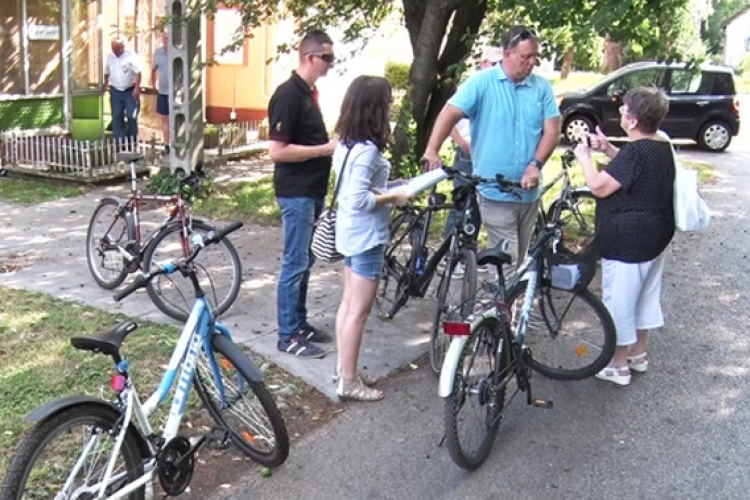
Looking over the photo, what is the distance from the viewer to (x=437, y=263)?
546cm

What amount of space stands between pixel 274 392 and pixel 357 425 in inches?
22.5

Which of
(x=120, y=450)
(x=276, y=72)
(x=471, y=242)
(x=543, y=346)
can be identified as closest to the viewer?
(x=120, y=450)

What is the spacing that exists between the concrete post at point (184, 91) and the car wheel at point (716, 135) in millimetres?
10659

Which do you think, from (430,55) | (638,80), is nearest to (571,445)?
(430,55)

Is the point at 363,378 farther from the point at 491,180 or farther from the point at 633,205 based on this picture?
the point at 633,205

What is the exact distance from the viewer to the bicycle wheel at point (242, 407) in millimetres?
3854

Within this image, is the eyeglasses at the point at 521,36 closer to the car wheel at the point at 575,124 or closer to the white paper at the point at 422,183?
the white paper at the point at 422,183

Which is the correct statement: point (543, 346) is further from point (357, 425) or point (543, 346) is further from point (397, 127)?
point (397, 127)

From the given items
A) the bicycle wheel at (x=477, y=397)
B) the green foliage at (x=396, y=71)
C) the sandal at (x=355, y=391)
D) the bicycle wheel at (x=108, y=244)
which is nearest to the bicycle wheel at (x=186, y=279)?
the bicycle wheel at (x=108, y=244)

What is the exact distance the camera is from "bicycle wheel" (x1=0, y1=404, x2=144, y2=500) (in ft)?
9.89

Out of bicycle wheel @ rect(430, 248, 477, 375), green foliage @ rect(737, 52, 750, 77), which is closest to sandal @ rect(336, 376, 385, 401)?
bicycle wheel @ rect(430, 248, 477, 375)

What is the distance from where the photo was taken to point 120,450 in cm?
327

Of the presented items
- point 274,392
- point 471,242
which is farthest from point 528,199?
point 274,392

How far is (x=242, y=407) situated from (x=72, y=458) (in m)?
0.89
